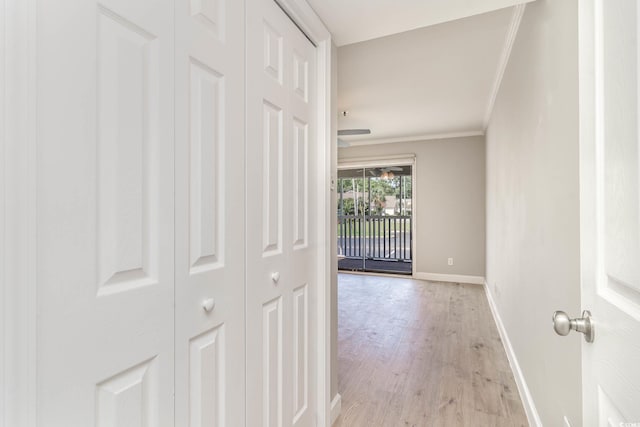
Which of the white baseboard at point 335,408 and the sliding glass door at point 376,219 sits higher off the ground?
the sliding glass door at point 376,219

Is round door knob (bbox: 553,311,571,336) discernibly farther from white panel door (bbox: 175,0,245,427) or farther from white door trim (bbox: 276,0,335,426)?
white door trim (bbox: 276,0,335,426)

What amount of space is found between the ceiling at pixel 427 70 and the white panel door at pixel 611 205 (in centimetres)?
104

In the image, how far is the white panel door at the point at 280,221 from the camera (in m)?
1.17

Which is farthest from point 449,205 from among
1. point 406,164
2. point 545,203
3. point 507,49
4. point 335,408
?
point 335,408

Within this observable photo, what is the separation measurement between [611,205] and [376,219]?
5.88 m

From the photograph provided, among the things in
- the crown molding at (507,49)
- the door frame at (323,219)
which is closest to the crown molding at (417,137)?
the crown molding at (507,49)

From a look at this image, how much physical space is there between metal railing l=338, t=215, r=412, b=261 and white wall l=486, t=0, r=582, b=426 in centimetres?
385

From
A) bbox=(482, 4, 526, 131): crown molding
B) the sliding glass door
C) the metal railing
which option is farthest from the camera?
the metal railing

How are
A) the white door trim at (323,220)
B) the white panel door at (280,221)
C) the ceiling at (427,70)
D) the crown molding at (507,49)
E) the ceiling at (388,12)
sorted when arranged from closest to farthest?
the white panel door at (280,221) → the ceiling at (388,12) → the white door trim at (323,220) → the crown molding at (507,49) → the ceiling at (427,70)

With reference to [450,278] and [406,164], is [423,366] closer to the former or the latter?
[450,278]

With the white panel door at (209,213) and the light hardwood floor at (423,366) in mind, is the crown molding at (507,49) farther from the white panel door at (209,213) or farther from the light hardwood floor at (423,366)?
the light hardwood floor at (423,366)

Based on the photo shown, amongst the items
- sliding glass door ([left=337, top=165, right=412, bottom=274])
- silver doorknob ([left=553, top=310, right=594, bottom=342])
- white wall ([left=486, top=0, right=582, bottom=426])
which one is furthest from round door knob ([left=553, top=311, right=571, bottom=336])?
sliding glass door ([left=337, top=165, right=412, bottom=274])

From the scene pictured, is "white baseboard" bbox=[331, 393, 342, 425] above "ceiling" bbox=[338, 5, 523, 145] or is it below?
below

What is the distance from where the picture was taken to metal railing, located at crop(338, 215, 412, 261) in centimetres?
642
